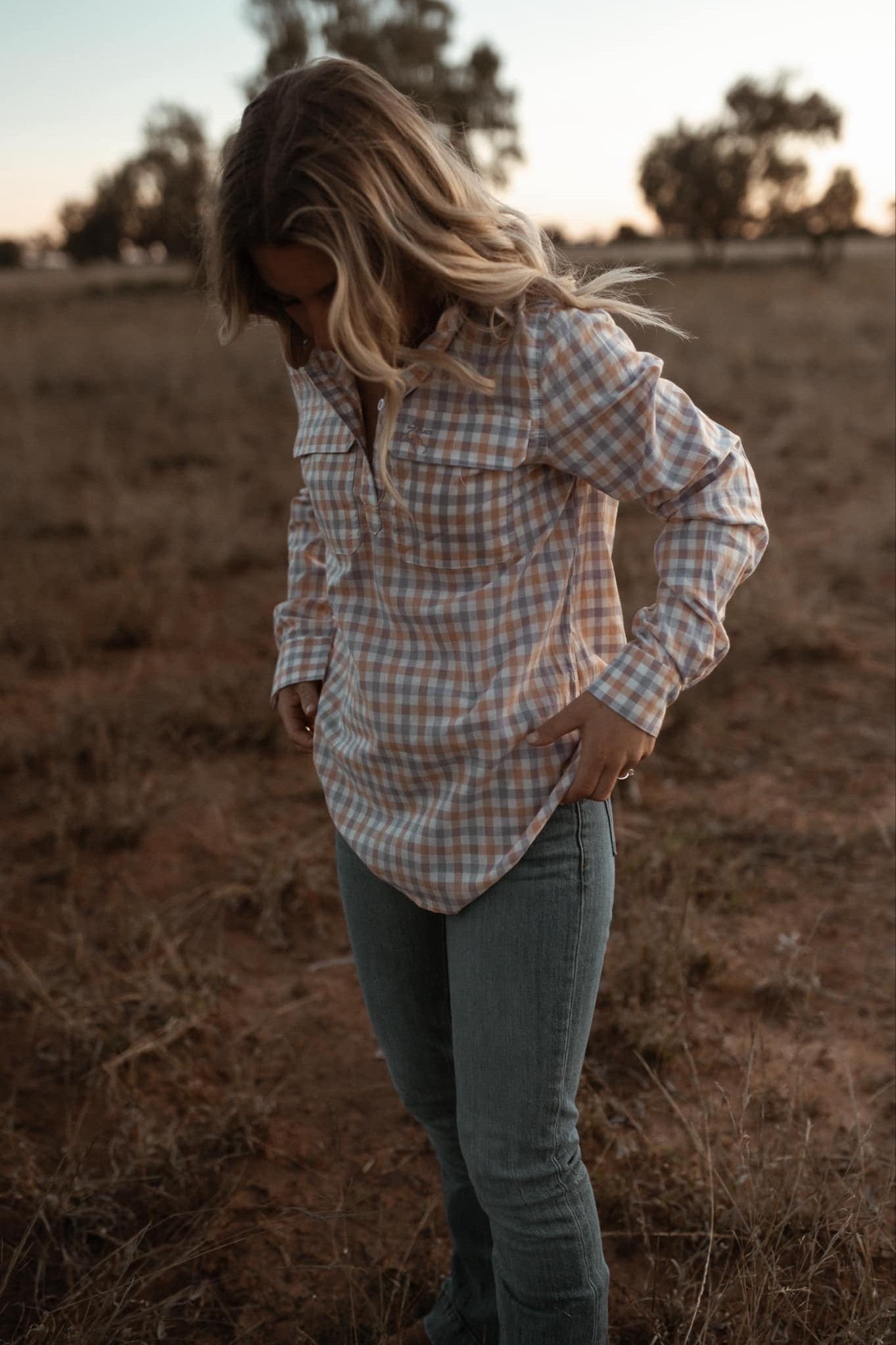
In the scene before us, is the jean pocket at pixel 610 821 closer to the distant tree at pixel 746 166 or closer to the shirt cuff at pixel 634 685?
the shirt cuff at pixel 634 685

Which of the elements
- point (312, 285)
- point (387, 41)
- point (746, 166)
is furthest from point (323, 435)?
point (746, 166)

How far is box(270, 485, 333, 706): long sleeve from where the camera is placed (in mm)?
1629

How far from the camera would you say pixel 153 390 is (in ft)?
36.3

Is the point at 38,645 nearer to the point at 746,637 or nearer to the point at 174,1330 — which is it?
the point at 746,637

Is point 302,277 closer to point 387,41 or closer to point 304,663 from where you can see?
point 304,663

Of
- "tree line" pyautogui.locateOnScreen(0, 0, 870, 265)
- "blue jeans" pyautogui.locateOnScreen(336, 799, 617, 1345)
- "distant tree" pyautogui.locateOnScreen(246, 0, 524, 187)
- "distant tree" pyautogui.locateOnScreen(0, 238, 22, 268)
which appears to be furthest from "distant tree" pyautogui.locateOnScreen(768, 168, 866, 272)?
"distant tree" pyautogui.locateOnScreen(0, 238, 22, 268)

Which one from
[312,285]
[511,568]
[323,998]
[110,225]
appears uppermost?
[110,225]

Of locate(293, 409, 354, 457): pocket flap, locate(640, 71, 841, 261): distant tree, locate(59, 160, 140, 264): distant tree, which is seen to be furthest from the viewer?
locate(59, 160, 140, 264): distant tree

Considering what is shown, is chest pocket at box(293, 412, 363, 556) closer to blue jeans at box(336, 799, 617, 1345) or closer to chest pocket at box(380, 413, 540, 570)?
chest pocket at box(380, 413, 540, 570)

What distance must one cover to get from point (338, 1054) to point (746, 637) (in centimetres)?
281

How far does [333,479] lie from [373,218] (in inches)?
13.0

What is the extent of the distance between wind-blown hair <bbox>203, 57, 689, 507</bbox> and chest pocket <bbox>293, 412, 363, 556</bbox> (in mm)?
115

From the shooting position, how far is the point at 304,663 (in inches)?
63.5

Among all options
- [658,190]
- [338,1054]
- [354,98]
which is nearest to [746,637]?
[338,1054]
